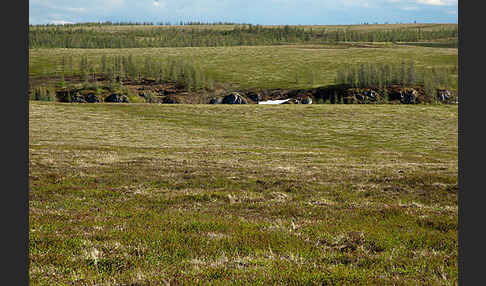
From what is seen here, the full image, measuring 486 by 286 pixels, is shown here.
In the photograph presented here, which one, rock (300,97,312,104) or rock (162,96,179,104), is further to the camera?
rock (162,96,179,104)

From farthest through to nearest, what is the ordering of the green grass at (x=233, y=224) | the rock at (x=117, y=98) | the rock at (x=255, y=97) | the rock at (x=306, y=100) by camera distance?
the rock at (x=255, y=97) → the rock at (x=306, y=100) → the rock at (x=117, y=98) → the green grass at (x=233, y=224)

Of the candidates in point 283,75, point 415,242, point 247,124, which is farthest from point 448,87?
point 415,242

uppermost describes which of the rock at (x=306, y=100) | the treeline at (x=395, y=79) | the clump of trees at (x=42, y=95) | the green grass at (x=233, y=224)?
the treeline at (x=395, y=79)

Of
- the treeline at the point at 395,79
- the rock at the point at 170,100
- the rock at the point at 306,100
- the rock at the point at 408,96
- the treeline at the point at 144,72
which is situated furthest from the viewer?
the treeline at the point at 144,72

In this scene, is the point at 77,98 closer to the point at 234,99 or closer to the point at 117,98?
the point at 117,98

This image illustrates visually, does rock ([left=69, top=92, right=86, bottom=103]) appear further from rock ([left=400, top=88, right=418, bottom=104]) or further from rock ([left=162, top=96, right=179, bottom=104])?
rock ([left=400, top=88, right=418, bottom=104])

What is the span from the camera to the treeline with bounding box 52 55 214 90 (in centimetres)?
16600

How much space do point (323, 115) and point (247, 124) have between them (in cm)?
2262

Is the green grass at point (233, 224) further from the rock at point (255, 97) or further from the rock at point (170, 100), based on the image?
the rock at point (255, 97)

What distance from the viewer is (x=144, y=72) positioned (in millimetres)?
184750

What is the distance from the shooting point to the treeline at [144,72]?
545ft

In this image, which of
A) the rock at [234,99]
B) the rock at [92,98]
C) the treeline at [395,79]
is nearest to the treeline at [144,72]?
the rock at [234,99]

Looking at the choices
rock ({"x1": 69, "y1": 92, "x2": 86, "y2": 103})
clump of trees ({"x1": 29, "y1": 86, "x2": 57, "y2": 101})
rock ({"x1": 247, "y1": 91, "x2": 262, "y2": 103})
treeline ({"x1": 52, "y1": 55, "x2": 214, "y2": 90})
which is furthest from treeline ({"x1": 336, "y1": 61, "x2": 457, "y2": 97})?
clump of trees ({"x1": 29, "y1": 86, "x2": 57, "y2": 101})

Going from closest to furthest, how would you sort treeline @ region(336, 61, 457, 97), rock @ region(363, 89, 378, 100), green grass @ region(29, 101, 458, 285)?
green grass @ region(29, 101, 458, 285)
rock @ region(363, 89, 378, 100)
treeline @ region(336, 61, 457, 97)
